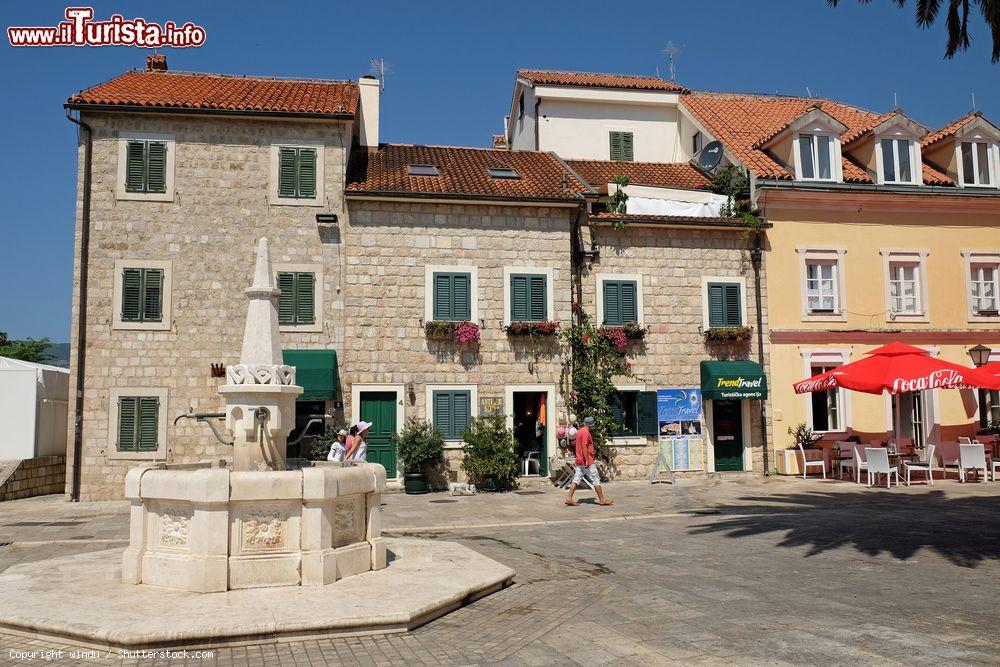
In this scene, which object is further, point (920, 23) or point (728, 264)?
point (728, 264)

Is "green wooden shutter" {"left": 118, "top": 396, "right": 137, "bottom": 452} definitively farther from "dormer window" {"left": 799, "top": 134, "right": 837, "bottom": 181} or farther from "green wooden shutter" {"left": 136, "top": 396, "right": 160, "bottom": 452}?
"dormer window" {"left": 799, "top": 134, "right": 837, "bottom": 181}

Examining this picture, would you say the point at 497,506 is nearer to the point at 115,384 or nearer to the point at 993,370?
the point at 115,384

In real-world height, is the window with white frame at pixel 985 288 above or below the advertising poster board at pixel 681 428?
above

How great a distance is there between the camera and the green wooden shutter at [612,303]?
72.1ft

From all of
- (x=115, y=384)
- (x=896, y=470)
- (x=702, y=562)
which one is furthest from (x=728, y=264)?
(x=115, y=384)

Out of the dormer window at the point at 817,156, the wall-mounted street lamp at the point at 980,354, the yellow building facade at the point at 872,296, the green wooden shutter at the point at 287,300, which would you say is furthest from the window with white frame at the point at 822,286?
the green wooden shutter at the point at 287,300

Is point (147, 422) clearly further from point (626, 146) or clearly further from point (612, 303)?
point (626, 146)

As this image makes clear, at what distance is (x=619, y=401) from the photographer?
850 inches

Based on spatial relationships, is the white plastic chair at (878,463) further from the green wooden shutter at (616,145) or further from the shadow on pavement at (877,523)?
the green wooden shutter at (616,145)

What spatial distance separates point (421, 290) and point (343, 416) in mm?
3865

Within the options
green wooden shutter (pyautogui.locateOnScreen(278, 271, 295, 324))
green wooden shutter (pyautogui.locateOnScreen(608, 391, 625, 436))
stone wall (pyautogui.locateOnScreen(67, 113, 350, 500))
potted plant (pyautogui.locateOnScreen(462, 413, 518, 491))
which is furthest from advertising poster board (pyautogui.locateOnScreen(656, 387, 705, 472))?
green wooden shutter (pyautogui.locateOnScreen(278, 271, 295, 324))

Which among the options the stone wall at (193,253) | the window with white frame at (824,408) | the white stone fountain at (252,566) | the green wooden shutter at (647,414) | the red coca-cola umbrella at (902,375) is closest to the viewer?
the white stone fountain at (252,566)

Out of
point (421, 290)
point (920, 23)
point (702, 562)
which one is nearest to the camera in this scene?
point (702, 562)

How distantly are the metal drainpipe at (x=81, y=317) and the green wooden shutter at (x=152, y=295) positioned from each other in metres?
1.38
